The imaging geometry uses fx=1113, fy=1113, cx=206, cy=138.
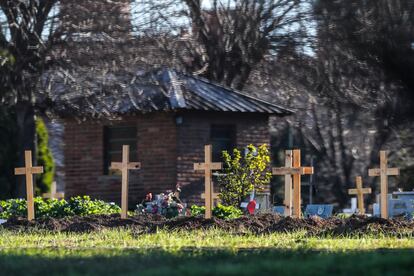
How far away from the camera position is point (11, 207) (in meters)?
23.7

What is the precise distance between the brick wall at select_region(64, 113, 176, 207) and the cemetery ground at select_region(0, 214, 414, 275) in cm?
811

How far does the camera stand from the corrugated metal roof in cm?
2703

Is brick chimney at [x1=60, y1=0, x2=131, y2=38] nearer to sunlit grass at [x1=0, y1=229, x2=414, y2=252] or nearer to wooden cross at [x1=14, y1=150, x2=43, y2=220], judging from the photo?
wooden cross at [x1=14, y1=150, x2=43, y2=220]

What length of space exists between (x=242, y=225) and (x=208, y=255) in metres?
5.55

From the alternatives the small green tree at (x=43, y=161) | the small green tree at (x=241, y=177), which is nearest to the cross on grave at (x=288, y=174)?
the small green tree at (x=241, y=177)

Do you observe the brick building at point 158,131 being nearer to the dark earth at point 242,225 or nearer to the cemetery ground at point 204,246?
the cemetery ground at point 204,246

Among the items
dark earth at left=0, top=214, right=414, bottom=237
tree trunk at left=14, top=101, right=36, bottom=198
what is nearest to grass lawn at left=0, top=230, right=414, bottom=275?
dark earth at left=0, top=214, right=414, bottom=237

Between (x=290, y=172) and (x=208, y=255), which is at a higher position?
(x=290, y=172)

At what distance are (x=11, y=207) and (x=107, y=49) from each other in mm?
5110

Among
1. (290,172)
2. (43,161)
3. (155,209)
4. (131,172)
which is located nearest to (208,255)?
(290,172)

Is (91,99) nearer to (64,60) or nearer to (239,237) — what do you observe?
(64,60)

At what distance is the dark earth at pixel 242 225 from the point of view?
16.3m

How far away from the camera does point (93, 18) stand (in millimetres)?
26531

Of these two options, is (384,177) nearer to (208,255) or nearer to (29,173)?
(29,173)
